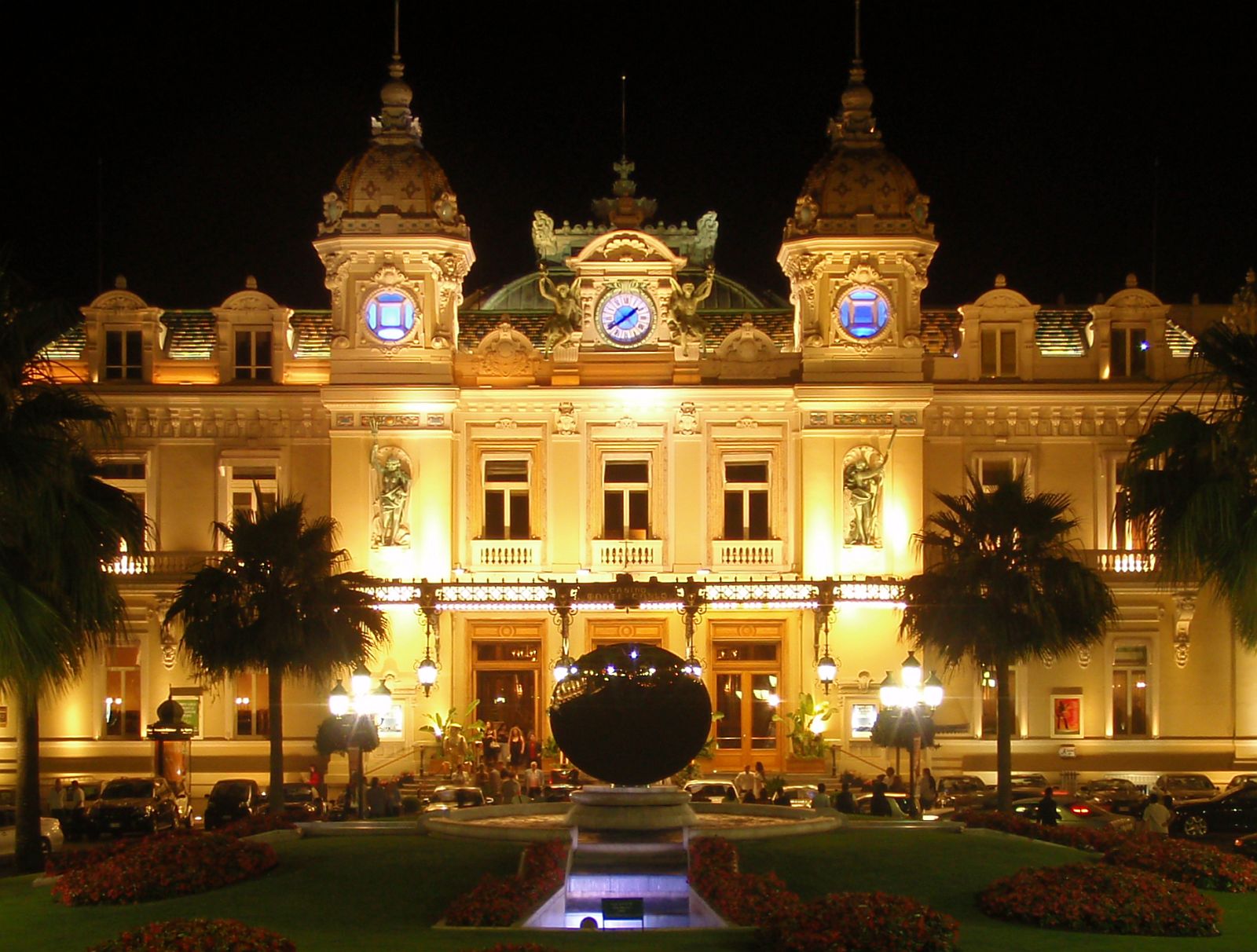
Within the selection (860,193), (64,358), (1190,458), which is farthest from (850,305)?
(1190,458)

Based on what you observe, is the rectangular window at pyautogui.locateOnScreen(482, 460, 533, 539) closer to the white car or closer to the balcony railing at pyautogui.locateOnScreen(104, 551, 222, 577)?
the balcony railing at pyautogui.locateOnScreen(104, 551, 222, 577)

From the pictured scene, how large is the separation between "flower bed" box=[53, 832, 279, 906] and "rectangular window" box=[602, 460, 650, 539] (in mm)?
32258

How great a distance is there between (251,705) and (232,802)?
1115 cm

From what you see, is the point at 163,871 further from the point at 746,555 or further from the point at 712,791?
the point at 746,555

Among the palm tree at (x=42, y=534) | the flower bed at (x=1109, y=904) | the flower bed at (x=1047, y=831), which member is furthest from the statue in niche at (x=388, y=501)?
the flower bed at (x=1109, y=904)

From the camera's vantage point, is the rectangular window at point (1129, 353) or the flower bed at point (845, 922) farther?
the rectangular window at point (1129, 353)

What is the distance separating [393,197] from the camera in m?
64.0

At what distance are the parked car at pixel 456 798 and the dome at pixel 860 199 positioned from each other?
69.6 feet

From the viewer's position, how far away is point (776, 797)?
5000 cm

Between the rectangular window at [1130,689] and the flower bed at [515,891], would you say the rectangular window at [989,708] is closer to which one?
the rectangular window at [1130,689]

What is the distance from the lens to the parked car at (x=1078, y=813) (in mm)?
45938

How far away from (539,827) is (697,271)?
128 feet

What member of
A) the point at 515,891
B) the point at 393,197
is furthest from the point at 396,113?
the point at 515,891

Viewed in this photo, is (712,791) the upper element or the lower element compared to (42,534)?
lower
